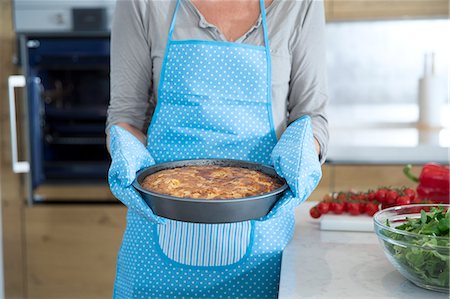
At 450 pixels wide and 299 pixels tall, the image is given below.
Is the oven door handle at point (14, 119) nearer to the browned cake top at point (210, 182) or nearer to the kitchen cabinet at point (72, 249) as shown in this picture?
the kitchen cabinet at point (72, 249)

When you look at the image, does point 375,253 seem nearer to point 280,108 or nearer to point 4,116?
point 280,108

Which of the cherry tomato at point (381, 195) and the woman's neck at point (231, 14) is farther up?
the woman's neck at point (231, 14)

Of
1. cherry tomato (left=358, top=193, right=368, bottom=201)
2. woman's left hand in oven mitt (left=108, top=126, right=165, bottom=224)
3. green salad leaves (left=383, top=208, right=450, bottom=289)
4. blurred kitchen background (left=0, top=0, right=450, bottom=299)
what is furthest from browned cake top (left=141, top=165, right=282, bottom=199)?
blurred kitchen background (left=0, top=0, right=450, bottom=299)

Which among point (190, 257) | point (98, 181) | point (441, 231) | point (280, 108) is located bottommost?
point (98, 181)

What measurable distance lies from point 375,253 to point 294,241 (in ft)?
0.61

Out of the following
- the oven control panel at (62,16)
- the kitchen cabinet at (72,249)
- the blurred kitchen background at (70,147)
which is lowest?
the kitchen cabinet at (72,249)

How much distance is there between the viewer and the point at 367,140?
2727mm

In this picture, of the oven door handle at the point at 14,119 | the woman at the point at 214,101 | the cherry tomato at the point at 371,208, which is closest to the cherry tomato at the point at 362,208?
the cherry tomato at the point at 371,208

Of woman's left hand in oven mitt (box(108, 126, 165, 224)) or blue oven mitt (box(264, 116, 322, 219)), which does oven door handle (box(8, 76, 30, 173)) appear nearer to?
woman's left hand in oven mitt (box(108, 126, 165, 224))

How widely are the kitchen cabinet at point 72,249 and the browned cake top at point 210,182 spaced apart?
5.11ft

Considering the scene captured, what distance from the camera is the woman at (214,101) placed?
1228mm

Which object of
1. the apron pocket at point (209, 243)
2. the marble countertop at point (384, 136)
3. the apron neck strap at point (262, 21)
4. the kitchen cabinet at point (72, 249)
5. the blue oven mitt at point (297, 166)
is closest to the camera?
the blue oven mitt at point (297, 166)

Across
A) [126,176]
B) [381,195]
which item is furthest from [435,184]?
[126,176]

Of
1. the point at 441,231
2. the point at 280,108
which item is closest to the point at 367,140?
the point at 280,108
